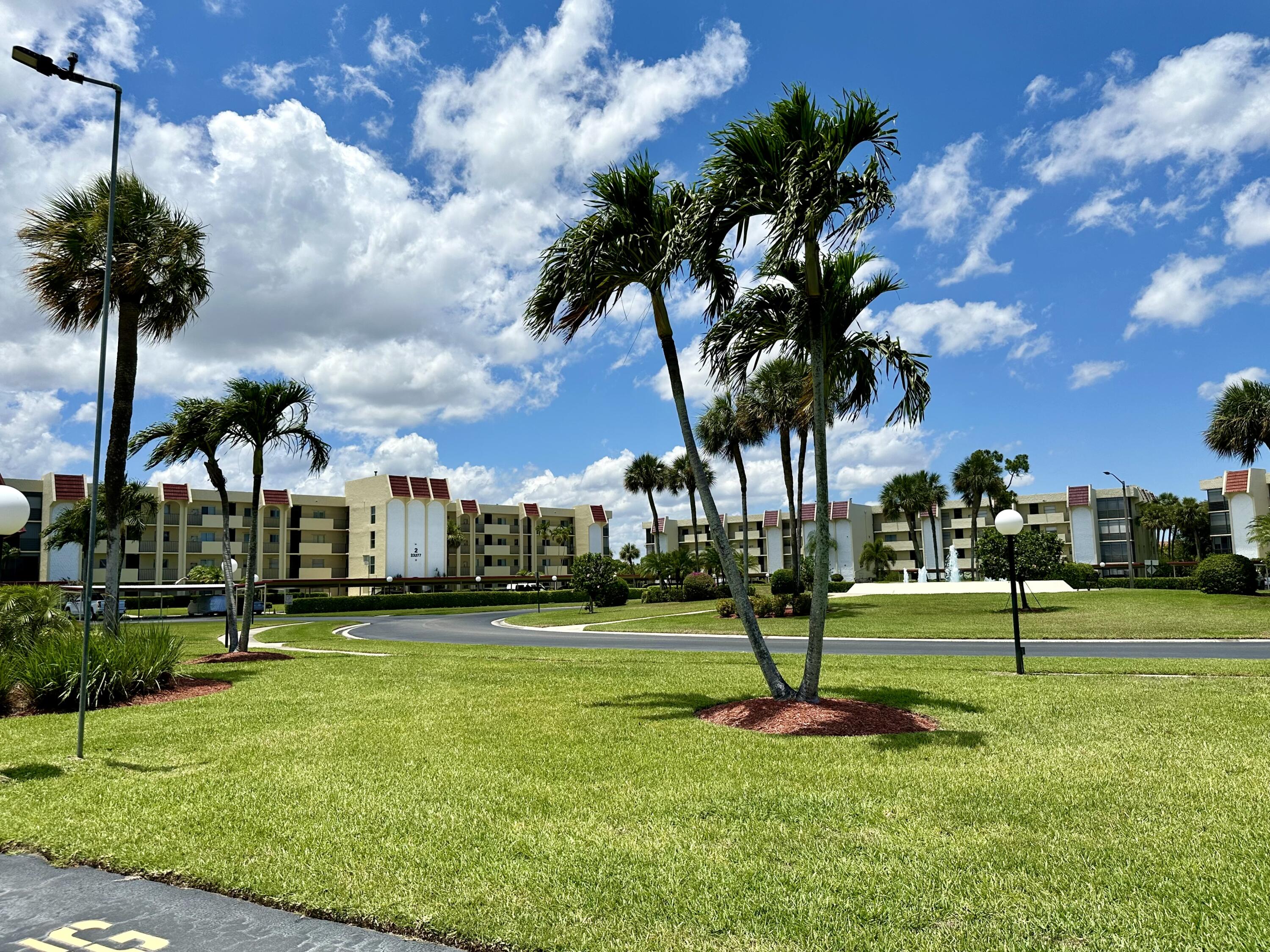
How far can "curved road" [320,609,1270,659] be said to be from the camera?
68.8 ft

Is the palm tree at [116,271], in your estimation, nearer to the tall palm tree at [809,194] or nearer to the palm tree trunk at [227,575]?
the palm tree trunk at [227,575]

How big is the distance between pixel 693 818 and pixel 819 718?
3996 mm

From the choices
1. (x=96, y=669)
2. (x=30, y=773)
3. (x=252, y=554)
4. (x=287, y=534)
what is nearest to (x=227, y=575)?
(x=252, y=554)

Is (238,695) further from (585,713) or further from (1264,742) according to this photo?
(1264,742)

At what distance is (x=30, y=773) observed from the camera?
8.38 m

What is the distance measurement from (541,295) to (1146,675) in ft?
40.0

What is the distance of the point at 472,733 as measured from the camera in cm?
981

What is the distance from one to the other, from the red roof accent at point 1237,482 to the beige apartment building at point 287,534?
6041 centimetres

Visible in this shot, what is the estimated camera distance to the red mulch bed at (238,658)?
19.5m

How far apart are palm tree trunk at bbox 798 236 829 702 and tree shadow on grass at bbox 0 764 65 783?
8.36 meters

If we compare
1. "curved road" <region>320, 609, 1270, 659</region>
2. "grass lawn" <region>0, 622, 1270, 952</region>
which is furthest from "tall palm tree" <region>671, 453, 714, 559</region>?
"grass lawn" <region>0, 622, 1270, 952</region>

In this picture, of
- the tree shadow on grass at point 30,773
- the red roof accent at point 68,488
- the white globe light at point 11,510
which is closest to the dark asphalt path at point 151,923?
the tree shadow on grass at point 30,773

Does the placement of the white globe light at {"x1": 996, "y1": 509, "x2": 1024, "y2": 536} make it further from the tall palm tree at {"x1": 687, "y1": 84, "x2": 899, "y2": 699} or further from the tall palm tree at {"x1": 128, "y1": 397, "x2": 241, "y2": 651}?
the tall palm tree at {"x1": 128, "y1": 397, "x2": 241, "y2": 651}

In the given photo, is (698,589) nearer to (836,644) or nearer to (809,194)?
(836,644)
